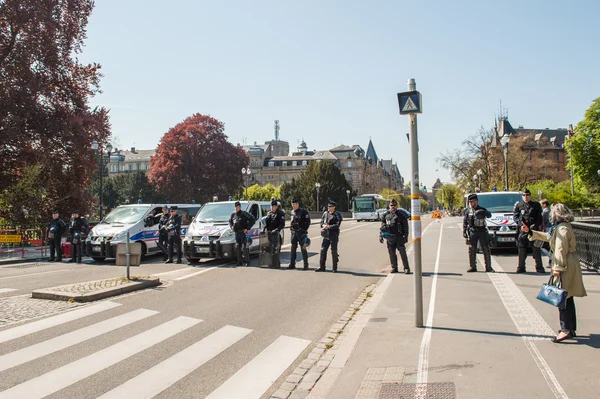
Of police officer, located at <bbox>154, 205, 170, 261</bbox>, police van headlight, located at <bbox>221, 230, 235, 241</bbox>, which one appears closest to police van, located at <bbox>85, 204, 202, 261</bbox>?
police officer, located at <bbox>154, 205, 170, 261</bbox>

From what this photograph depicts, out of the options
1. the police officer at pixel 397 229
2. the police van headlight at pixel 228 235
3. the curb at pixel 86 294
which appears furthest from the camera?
the police van headlight at pixel 228 235

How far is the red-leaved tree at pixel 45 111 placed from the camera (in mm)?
21719

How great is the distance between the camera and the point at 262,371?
5.35m

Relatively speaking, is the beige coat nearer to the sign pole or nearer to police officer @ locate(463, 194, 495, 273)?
the sign pole

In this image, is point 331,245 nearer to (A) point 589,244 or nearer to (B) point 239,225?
(B) point 239,225

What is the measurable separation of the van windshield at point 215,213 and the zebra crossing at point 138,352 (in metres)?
7.71

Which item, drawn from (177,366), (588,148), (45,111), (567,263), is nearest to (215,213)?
(177,366)

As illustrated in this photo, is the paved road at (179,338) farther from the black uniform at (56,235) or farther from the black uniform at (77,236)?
the black uniform at (56,235)

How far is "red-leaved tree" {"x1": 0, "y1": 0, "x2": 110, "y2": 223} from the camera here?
21719 millimetres

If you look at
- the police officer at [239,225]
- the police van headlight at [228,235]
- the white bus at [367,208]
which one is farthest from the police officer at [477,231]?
the white bus at [367,208]

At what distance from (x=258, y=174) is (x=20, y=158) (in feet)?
363

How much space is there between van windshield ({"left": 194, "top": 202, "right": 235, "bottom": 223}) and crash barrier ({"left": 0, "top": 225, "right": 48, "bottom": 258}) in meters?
7.72

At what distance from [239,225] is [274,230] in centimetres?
114

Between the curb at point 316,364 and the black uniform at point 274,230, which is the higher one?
the black uniform at point 274,230
